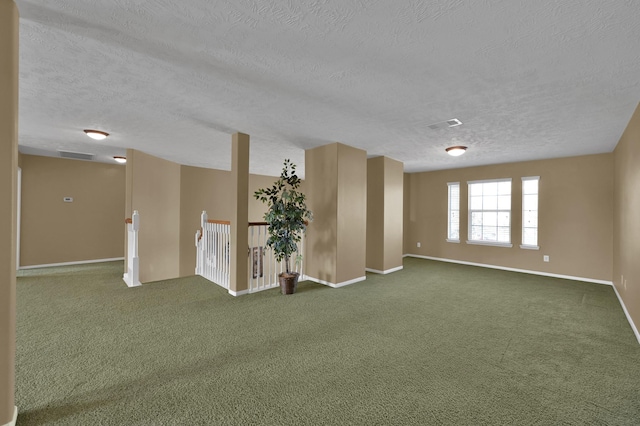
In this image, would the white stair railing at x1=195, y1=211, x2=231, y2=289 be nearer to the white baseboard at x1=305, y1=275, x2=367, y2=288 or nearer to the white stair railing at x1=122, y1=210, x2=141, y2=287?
the white stair railing at x1=122, y1=210, x2=141, y2=287

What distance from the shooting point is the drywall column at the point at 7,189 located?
1.59 m

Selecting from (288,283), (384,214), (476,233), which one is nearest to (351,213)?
(384,214)

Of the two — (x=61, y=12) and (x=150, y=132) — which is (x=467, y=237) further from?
(x=61, y=12)

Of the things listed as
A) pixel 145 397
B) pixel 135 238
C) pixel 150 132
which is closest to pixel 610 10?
pixel 145 397

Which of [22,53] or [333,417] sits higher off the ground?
[22,53]

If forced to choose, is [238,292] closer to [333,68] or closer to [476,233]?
[333,68]

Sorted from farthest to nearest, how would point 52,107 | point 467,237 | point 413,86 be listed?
point 467,237
point 52,107
point 413,86

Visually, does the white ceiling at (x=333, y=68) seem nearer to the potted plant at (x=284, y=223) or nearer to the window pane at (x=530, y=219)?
the potted plant at (x=284, y=223)

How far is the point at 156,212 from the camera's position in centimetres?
641

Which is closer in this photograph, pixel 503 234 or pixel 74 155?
pixel 74 155

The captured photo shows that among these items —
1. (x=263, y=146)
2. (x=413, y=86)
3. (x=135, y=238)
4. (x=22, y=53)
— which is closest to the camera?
(x=22, y=53)

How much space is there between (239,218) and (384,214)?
307 centimetres

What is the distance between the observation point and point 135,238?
16.0 feet

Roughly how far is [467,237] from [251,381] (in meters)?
6.60
